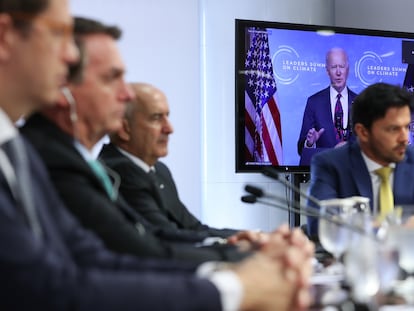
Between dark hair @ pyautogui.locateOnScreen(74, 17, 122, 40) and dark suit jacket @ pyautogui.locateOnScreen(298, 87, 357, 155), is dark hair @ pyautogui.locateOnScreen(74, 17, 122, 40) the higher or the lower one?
the higher one

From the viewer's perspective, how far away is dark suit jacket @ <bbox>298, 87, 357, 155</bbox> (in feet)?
17.0

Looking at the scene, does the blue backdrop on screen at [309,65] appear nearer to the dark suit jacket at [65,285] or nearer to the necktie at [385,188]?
the necktie at [385,188]

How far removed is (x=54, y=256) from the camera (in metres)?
1.16

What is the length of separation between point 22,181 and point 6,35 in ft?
0.91

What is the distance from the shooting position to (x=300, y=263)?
1.35m

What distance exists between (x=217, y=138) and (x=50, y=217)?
12.8 feet

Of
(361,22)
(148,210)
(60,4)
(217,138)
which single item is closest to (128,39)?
(217,138)

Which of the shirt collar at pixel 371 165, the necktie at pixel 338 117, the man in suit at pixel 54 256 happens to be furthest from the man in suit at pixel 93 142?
the necktie at pixel 338 117

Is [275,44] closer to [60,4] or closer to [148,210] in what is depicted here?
[148,210]

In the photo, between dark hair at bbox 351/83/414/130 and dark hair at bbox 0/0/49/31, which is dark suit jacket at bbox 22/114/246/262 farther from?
dark hair at bbox 351/83/414/130

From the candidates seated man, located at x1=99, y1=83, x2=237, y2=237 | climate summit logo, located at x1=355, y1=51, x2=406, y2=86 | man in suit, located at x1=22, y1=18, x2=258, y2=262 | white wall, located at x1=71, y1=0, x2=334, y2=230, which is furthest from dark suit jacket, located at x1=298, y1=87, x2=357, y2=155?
man in suit, located at x1=22, y1=18, x2=258, y2=262

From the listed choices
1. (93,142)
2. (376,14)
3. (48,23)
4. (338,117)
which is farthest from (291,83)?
(48,23)

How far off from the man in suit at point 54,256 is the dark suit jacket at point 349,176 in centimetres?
188

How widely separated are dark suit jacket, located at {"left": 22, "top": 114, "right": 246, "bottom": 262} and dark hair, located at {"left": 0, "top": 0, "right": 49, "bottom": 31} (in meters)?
0.48
